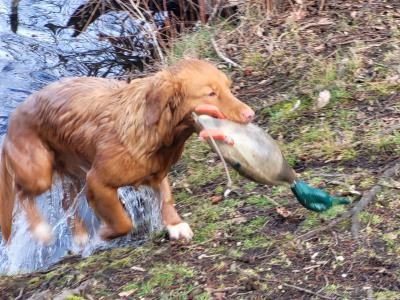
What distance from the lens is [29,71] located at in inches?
368

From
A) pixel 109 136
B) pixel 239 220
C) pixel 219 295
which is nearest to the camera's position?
pixel 219 295

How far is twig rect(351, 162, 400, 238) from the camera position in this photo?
4758mm

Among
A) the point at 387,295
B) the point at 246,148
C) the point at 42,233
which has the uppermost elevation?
the point at 246,148

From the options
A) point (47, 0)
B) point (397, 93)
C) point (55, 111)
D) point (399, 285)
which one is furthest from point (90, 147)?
point (47, 0)

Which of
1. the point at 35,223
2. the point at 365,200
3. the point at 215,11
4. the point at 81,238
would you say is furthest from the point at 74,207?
the point at 215,11

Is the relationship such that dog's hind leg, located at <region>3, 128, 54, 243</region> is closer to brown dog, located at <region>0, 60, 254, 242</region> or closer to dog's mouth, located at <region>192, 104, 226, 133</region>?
brown dog, located at <region>0, 60, 254, 242</region>

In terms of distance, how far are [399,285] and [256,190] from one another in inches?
70.4

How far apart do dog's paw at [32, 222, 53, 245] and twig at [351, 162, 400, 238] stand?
2.46 meters

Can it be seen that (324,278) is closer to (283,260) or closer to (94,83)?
(283,260)

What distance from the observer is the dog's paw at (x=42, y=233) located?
604 cm

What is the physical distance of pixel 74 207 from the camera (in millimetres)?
6367

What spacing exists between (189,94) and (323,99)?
2.36 metres

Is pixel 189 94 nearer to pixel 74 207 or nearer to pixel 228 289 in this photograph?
pixel 228 289

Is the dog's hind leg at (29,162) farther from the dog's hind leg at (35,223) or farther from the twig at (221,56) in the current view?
the twig at (221,56)
